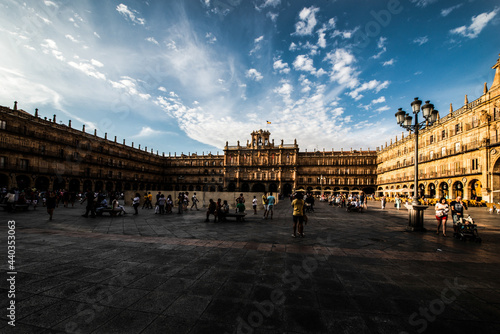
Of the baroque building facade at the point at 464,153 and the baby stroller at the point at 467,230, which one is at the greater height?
the baroque building facade at the point at 464,153

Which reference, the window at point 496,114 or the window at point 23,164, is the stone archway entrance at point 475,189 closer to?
the window at point 496,114

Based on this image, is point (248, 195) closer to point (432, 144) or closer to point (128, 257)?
point (128, 257)

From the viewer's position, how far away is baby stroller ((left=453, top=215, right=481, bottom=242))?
6047 mm

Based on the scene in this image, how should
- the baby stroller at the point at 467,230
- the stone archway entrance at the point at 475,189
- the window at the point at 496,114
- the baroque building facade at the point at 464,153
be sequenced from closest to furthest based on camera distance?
the baby stroller at the point at 467,230 < the window at the point at 496,114 < the baroque building facade at the point at 464,153 < the stone archway entrance at the point at 475,189

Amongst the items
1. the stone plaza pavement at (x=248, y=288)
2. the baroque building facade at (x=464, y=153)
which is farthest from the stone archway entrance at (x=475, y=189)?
the stone plaza pavement at (x=248, y=288)

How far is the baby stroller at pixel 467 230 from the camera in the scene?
605 centimetres

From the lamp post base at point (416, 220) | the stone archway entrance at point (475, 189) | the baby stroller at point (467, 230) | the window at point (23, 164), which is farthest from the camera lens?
the window at point (23, 164)

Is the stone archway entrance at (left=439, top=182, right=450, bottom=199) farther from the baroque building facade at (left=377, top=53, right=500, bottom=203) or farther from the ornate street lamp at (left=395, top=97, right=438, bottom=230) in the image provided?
the ornate street lamp at (left=395, top=97, right=438, bottom=230)

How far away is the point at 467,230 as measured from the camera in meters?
6.14

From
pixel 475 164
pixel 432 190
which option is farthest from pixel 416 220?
pixel 432 190

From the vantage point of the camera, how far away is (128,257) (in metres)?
4.20

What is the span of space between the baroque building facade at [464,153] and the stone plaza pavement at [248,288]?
22.5m

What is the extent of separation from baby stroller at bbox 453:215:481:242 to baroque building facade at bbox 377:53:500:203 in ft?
58.4

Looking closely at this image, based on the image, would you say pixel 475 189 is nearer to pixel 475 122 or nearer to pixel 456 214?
pixel 475 122
